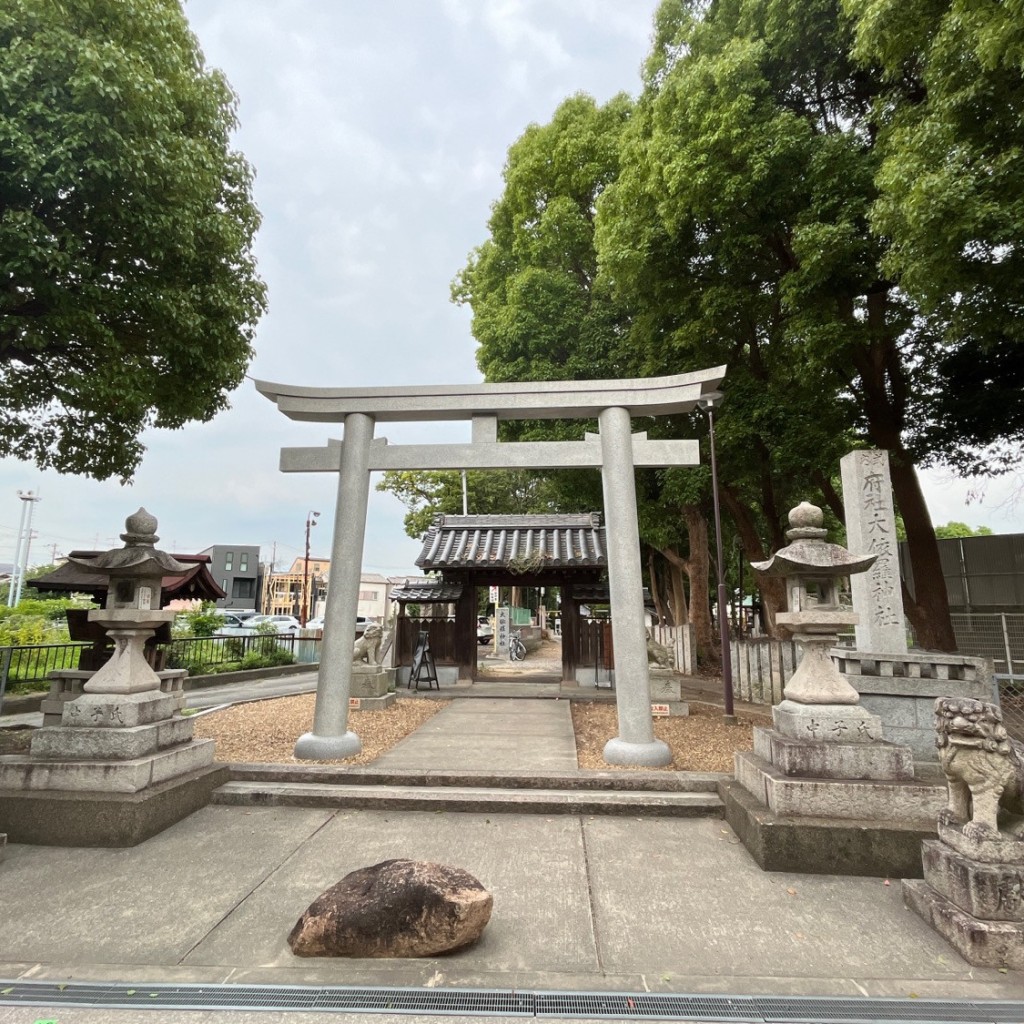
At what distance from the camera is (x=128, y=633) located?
4.93 m

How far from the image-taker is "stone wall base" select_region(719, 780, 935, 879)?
3742mm

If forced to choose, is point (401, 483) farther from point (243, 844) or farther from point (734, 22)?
point (243, 844)

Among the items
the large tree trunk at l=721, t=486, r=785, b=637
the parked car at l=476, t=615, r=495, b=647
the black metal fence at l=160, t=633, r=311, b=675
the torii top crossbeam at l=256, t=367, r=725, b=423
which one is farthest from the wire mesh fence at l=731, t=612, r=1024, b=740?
the parked car at l=476, t=615, r=495, b=647

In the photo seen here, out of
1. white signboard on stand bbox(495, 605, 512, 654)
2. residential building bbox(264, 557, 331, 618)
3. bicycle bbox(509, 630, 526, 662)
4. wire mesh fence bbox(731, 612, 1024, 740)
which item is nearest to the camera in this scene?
wire mesh fence bbox(731, 612, 1024, 740)

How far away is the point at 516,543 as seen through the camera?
13.4 m

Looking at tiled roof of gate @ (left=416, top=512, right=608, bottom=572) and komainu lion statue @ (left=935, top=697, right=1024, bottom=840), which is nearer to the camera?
komainu lion statue @ (left=935, top=697, right=1024, bottom=840)

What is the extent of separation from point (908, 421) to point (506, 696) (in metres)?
9.81

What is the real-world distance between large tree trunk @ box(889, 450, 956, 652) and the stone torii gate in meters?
5.99

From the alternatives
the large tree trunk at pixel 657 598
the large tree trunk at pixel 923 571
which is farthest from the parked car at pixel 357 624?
the large tree trunk at pixel 657 598

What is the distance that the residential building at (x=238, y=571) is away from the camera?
59750 mm

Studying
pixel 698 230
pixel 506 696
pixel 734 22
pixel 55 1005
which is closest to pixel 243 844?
pixel 55 1005

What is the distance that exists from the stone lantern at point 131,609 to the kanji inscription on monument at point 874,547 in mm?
8007

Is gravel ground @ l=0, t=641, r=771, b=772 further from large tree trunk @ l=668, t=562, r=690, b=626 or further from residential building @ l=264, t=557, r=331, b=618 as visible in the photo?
residential building @ l=264, t=557, r=331, b=618

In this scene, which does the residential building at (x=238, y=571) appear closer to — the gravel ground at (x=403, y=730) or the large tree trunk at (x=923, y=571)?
the gravel ground at (x=403, y=730)
